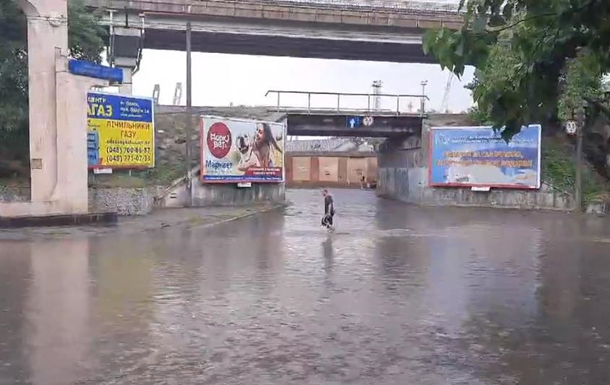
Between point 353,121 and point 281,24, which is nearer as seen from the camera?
point 353,121

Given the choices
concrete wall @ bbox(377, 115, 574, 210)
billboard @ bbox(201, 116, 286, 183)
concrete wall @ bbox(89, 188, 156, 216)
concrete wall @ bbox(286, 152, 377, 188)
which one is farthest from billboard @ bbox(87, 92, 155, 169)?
concrete wall @ bbox(286, 152, 377, 188)

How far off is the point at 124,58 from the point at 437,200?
19.2 m

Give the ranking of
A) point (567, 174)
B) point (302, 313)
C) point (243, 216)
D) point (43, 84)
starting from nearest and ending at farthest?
point (302, 313)
point (43, 84)
point (243, 216)
point (567, 174)

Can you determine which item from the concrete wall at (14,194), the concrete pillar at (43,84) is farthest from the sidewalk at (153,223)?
the concrete wall at (14,194)

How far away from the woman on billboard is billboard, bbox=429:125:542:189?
7616mm

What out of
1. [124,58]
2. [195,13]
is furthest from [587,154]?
[124,58]

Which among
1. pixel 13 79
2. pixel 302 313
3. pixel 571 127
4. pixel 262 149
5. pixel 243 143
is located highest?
pixel 13 79

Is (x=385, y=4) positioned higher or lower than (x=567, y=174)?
higher

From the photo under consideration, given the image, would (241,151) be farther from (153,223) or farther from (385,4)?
(385,4)

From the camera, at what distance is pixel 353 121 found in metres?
36.2

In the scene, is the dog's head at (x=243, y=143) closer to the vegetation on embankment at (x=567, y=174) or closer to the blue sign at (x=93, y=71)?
the blue sign at (x=93, y=71)

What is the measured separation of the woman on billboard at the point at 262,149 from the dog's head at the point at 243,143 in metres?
0.34

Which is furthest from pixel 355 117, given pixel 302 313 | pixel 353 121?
pixel 302 313

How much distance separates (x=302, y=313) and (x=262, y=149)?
78.9 feet
